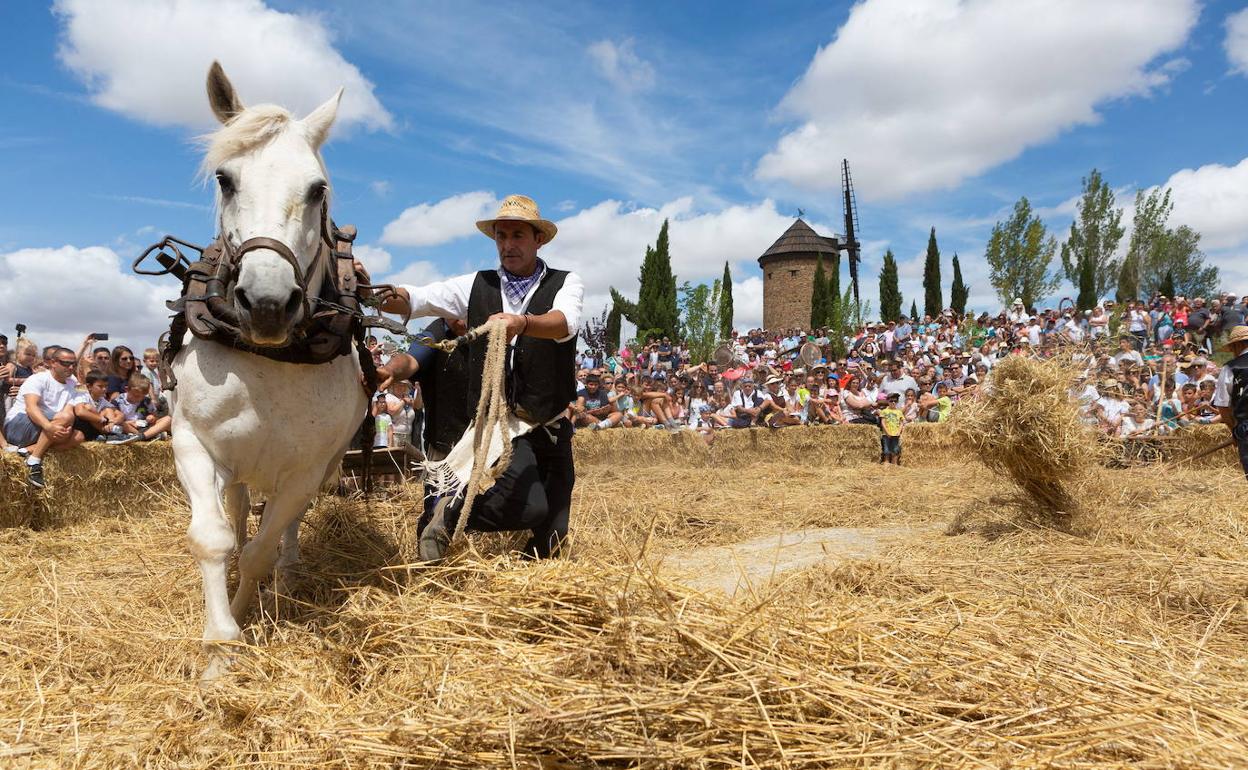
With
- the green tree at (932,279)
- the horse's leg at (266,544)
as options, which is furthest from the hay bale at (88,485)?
the green tree at (932,279)

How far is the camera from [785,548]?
601cm

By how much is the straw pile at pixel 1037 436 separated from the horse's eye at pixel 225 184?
5.28 meters

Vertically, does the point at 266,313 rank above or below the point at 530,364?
above

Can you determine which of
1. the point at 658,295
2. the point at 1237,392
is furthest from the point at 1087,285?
the point at 1237,392

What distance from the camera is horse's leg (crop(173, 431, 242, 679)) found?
3094 millimetres

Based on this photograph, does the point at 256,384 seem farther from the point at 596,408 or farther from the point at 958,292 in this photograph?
the point at 958,292

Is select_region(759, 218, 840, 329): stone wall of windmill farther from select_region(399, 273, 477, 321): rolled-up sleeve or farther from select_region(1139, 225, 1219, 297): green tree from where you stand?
select_region(399, 273, 477, 321): rolled-up sleeve

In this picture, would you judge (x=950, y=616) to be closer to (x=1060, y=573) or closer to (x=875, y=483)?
(x=1060, y=573)

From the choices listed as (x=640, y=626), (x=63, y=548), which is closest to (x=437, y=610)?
(x=640, y=626)

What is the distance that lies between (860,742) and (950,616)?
3.58 ft

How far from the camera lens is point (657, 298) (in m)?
46.6

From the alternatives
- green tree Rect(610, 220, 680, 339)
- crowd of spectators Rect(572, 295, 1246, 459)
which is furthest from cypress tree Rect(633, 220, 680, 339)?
crowd of spectators Rect(572, 295, 1246, 459)

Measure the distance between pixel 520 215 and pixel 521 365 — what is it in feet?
2.53

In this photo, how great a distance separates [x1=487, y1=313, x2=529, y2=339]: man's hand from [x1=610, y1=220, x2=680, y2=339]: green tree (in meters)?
40.5
